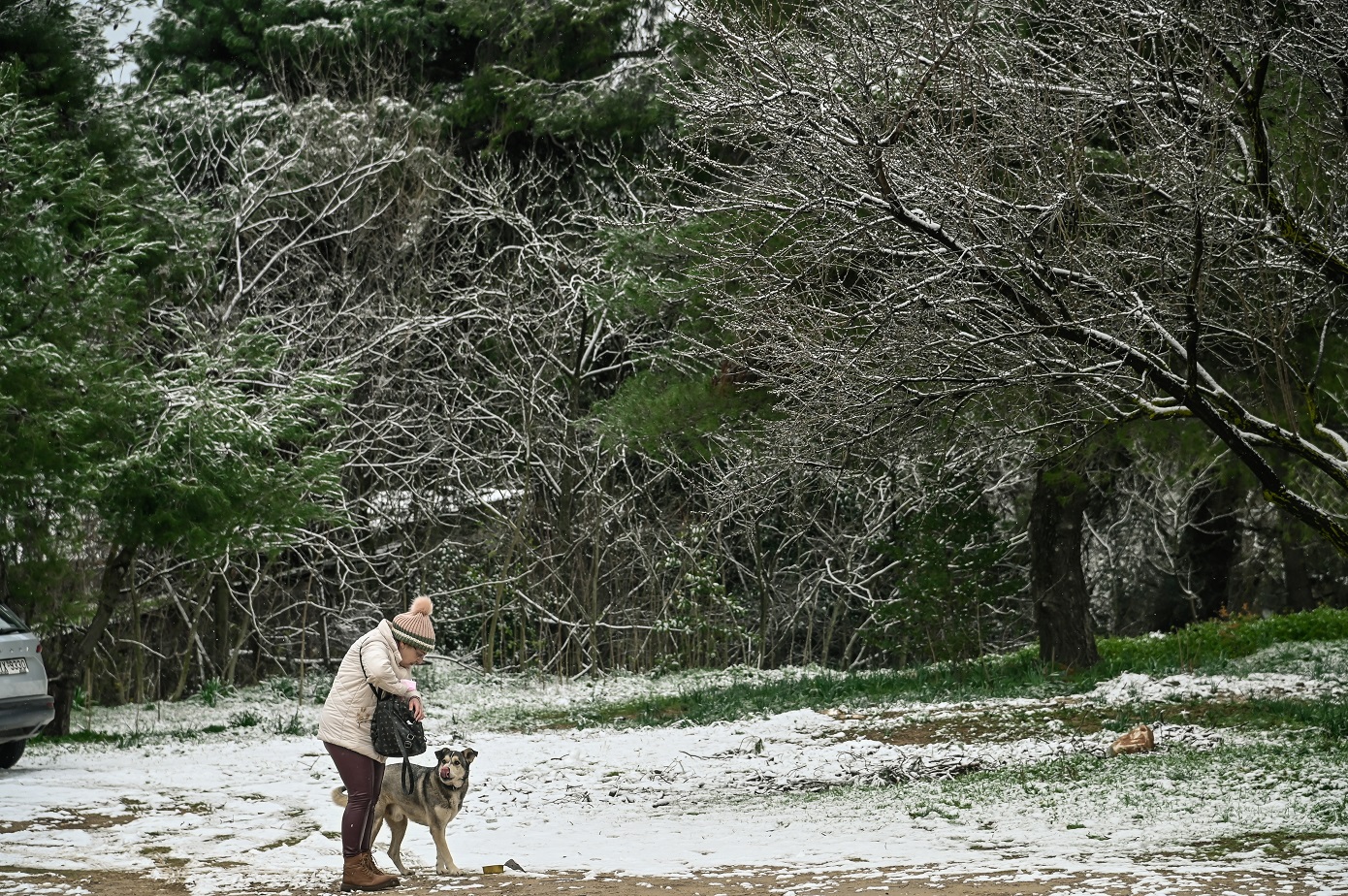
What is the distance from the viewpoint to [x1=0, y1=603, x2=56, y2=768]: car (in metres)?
10.9

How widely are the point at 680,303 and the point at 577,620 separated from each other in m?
7.69

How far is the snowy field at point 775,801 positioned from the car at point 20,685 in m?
0.44

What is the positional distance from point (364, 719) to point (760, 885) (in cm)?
222

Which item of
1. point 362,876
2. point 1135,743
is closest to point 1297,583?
point 1135,743

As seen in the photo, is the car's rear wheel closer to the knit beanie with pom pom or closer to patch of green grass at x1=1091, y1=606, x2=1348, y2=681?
the knit beanie with pom pom

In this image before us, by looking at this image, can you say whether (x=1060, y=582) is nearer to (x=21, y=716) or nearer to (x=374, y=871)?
(x=374, y=871)

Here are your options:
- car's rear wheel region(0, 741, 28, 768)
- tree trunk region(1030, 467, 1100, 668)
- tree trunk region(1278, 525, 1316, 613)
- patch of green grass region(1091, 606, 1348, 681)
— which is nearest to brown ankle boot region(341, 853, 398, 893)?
car's rear wheel region(0, 741, 28, 768)

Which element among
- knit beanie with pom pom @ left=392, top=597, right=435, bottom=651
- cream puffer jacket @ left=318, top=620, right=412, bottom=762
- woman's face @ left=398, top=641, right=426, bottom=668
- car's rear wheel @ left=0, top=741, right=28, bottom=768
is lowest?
car's rear wheel @ left=0, top=741, right=28, bottom=768

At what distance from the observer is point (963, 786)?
9430 mm

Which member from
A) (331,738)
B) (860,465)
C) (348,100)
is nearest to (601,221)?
(348,100)


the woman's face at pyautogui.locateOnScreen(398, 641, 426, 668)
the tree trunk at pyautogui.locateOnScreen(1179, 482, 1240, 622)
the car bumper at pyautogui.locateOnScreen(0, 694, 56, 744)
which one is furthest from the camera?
the tree trunk at pyautogui.locateOnScreen(1179, 482, 1240, 622)

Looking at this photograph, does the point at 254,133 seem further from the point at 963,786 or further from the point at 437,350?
the point at 963,786

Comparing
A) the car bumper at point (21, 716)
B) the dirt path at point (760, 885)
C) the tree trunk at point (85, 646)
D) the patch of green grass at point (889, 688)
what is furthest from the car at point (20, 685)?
the patch of green grass at point (889, 688)

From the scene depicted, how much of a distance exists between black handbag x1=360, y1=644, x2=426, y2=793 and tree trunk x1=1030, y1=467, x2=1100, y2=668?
30.7ft
